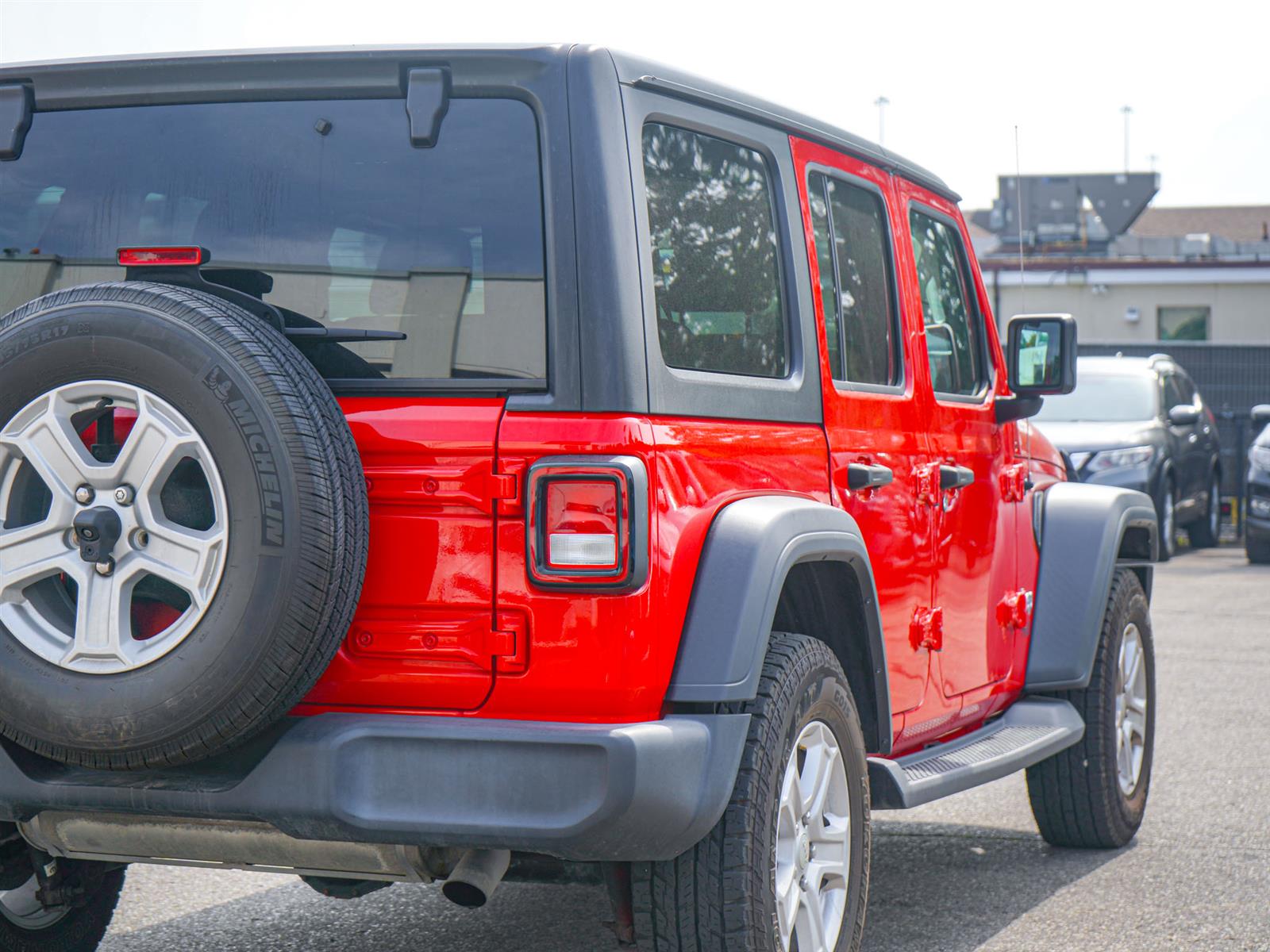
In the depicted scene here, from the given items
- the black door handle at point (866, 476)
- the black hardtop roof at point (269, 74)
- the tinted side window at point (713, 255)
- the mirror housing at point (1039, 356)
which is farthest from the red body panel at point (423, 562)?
the mirror housing at point (1039, 356)

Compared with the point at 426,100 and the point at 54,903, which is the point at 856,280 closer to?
the point at 426,100

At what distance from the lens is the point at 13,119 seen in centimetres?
350

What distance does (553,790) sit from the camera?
9.64 ft

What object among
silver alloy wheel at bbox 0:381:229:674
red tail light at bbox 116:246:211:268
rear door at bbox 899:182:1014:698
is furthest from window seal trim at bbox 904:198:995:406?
silver alloy wheel at bbox 0:381:229:674

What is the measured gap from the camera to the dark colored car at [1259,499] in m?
15.7

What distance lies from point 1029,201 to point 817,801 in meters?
26.0

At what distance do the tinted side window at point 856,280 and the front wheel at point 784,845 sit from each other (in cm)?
83

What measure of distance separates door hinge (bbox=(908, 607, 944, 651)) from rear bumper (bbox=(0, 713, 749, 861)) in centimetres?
130

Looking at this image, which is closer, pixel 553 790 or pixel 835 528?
pixel 553 790

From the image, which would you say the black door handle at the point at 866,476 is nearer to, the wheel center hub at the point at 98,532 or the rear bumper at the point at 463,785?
the rear bumper at the point at 463,785

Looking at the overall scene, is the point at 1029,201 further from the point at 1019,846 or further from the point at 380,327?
the point at 380,327

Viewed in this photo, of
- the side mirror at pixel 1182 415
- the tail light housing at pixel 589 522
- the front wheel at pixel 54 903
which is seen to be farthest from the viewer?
the side mirror at pixel 1182 415

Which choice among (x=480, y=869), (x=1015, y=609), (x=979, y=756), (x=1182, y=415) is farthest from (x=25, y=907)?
(x=1182, y=415)

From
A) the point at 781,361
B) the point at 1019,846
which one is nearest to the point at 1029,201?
the point at 1019,846
